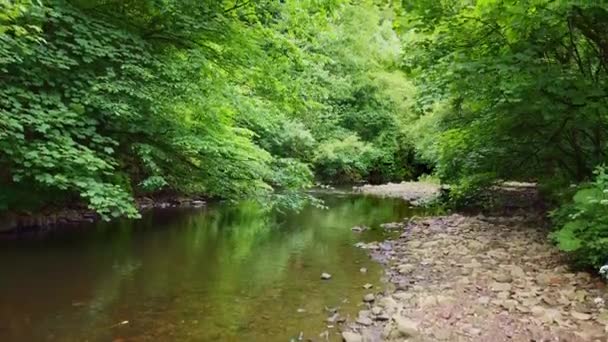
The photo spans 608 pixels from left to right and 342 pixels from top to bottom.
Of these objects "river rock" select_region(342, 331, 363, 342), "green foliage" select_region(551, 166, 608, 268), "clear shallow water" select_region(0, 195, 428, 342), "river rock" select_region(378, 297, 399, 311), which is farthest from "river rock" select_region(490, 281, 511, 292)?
"river rock" select_region(342, 331, 363, 342)

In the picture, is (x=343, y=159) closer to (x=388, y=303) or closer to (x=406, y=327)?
(x=388, y=303)

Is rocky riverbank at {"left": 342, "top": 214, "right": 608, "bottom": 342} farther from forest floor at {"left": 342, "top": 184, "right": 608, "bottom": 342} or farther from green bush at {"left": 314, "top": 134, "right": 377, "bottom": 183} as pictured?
green bush at {"left": 314, "top": 134, "right": 377, "bottom": 183}

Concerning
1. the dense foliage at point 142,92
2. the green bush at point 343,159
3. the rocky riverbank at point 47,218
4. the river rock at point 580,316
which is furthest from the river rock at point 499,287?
the green bush at point 343,159

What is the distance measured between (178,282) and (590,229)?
528 centimetres

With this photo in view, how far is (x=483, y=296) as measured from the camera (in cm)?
596

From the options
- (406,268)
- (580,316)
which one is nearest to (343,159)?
(406,268)

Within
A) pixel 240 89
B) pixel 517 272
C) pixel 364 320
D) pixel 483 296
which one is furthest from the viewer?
pixel 240 89

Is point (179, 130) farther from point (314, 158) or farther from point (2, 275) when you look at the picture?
point (314, 158)

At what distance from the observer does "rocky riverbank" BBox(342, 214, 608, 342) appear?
193 inches

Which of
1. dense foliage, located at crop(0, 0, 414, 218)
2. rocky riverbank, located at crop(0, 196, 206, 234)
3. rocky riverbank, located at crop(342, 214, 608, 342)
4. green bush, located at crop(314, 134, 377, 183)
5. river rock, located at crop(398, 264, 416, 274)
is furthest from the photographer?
green bush, located at crop(314, 134, 377, 183)

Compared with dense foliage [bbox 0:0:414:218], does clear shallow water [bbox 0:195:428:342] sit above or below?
below

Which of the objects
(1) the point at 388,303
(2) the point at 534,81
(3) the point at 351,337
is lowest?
(3) the point at 351,337

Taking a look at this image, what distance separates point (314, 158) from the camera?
1032 inches

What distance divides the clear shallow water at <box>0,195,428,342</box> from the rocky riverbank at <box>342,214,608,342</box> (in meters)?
0.50
